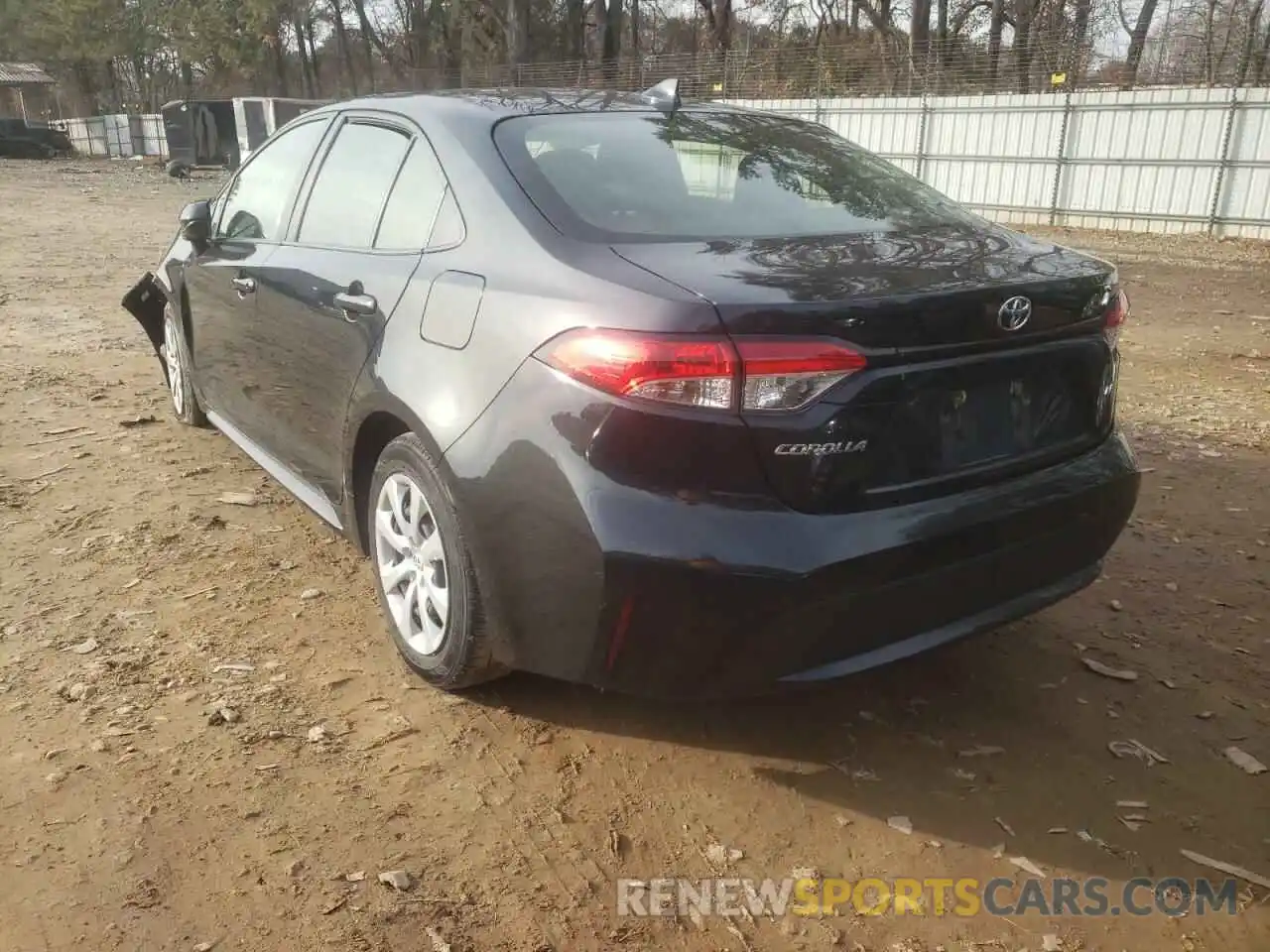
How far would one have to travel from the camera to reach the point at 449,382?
8.57 feet

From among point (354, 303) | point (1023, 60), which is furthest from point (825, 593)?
point (1023, 60)

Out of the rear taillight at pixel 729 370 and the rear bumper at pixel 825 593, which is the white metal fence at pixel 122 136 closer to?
the rear taillight at pixel 729 370

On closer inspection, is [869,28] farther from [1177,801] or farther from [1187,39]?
[1177,801]

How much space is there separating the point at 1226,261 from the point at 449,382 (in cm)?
1383

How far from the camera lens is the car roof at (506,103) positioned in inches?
123

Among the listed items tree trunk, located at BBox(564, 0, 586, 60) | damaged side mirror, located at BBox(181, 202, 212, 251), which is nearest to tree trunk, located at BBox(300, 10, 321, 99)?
tree trunk, located at BBox(564, 0, 586, 60)

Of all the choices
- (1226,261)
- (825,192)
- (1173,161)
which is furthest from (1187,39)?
(825,192)

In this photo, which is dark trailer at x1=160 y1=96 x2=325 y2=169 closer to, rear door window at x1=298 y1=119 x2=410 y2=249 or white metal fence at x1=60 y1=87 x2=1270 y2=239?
white metal fence at x1=60 y1=87 x2=1270 y2=239

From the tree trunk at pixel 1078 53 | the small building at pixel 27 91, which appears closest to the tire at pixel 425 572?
the tree trunk at pixel 1078 53

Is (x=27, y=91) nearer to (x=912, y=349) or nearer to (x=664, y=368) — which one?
(x=664, y=368)

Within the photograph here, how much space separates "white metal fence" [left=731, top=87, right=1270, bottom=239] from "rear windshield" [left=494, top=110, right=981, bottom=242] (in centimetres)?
1556

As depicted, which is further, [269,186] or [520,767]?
[269,186]

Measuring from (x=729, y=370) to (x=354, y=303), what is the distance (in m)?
1.39

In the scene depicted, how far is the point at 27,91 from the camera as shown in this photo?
60.0 meters
